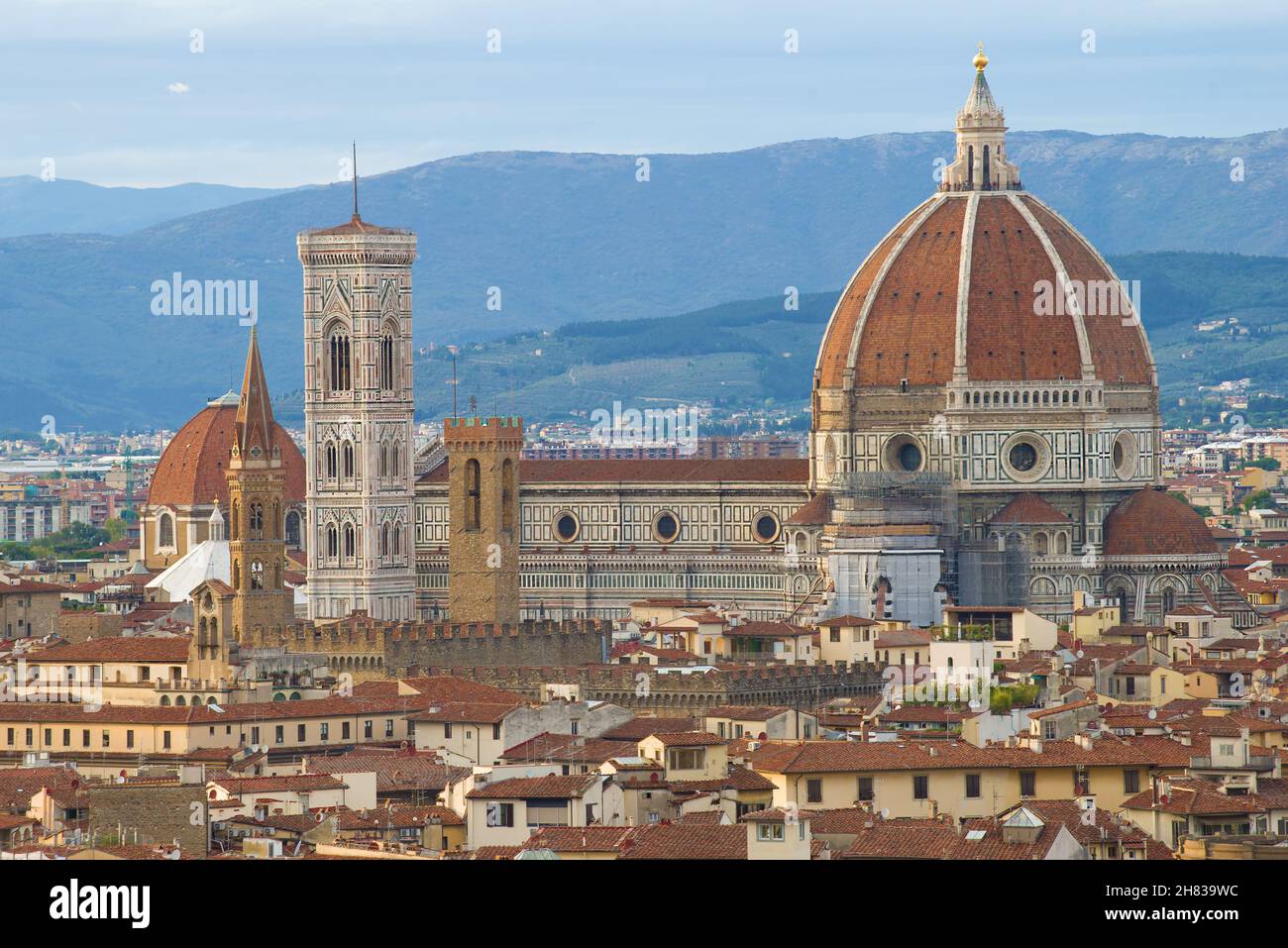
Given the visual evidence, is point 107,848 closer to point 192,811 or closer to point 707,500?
point 192,811

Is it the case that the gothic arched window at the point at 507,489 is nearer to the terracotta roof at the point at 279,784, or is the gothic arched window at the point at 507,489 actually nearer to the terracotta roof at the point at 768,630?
the terracotta roof at the point at 768,630

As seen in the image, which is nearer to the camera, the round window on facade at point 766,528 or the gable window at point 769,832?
the gable window at point 769,832

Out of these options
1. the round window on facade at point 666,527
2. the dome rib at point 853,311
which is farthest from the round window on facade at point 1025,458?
the round window on facade at point 666,527

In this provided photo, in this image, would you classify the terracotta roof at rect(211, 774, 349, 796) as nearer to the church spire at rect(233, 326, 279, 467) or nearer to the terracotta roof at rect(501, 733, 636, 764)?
the terracotta roof at rect(501, 733, 636, 764)

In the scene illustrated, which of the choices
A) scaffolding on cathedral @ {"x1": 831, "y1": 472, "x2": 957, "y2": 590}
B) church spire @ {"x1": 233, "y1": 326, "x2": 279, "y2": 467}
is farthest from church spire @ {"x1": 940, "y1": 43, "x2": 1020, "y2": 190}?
church spire @ {"x1": 233, "y1": 326, "x2": 279, "y2": 467}

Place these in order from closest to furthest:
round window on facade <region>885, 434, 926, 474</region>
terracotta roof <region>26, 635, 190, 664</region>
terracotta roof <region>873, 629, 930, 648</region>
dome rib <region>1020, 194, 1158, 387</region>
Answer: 1. terracotta roof <region>26, 635, 190, 664</region>
2. terracotta roof <region>873, 629, 930, 648</region>
3. dome rib <region>1020, 194, 1158, 387</region>
4. round window on facade <region>885, 434, 926, 474</region>
